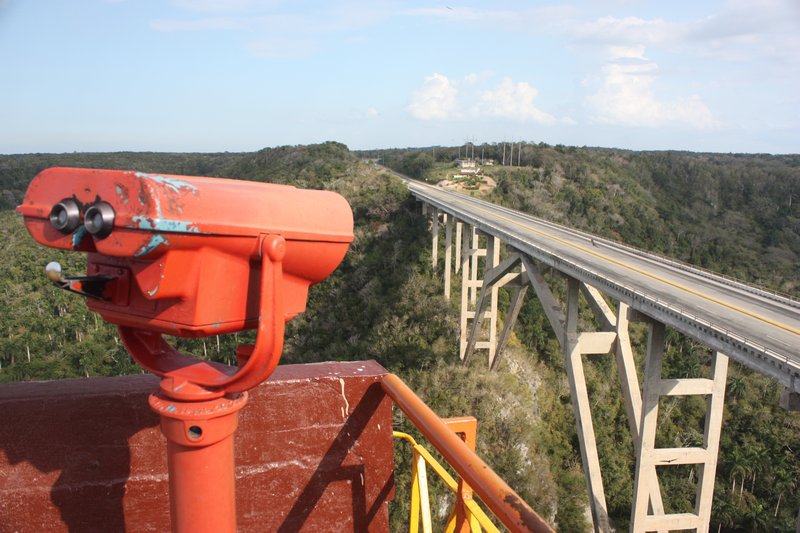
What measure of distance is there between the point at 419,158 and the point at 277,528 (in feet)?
232

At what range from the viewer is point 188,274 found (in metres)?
1.47

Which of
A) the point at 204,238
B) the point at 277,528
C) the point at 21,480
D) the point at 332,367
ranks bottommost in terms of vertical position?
the point at 277,528

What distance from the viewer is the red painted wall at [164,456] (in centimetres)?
241

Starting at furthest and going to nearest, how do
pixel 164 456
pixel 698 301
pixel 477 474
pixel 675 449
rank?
pixel 698 301, pixel 675 449, pixel 164 456, pixel 477 474

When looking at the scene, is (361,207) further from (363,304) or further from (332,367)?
(332,367)

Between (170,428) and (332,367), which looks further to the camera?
(332,367)

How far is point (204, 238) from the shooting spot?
1.47m

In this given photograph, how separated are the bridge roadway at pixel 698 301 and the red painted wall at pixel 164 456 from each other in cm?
638

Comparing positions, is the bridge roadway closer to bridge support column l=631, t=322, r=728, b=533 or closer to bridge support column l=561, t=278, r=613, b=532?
bridge support column l=631, t=322, r=728, b=533

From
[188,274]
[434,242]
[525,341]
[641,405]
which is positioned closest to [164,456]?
[188,274]

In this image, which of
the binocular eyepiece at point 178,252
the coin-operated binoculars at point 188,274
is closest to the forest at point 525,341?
the coin-operated binoculars at point 188,274

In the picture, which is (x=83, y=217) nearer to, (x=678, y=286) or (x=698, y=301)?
(x=698, y=301)

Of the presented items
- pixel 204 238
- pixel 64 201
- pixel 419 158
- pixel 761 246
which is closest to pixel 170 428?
pixel 204 238

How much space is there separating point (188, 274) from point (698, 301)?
38.8 feet
